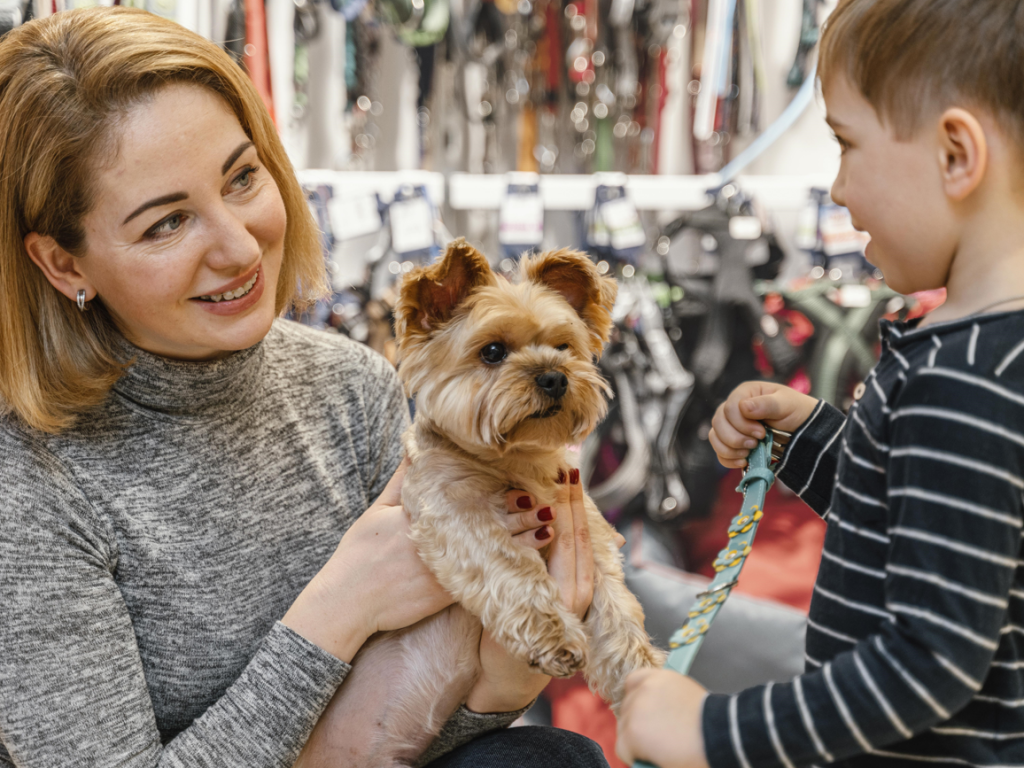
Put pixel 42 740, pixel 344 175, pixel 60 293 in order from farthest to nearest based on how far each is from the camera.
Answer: pixel 344 175 → pixel 60 293 → pixel 42 740

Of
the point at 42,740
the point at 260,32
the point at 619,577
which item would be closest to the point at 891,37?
the point at 619,577

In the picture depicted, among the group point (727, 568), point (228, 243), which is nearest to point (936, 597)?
point (727, 568)

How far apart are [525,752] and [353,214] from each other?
5.01 ft

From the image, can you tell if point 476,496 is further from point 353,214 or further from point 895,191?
point 353,214

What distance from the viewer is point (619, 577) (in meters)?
1.17

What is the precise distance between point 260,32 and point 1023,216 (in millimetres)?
2153

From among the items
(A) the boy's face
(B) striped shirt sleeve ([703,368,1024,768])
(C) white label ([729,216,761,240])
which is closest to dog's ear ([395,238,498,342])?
(A) the boy's face

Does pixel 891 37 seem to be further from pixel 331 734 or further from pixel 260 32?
pixel 260 32

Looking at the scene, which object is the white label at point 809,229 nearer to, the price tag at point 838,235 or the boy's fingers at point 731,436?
the price tag at point 838,235

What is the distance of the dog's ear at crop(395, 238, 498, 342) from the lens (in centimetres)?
110

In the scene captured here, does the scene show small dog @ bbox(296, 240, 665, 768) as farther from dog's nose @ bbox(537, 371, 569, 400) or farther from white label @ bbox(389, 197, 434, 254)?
white label @ bbox(389, 197, 434, 254)

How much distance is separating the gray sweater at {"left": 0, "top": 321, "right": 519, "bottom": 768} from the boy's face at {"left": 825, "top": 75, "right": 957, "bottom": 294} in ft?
2.74

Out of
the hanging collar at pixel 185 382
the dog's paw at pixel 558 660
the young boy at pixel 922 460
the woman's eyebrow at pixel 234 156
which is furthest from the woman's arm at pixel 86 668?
the young boy at pixel 922 460

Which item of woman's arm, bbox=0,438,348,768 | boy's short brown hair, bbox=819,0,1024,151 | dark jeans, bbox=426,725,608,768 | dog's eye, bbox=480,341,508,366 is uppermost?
boy's short brown hair, bbox=819,0,1024,151
